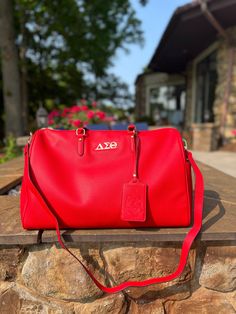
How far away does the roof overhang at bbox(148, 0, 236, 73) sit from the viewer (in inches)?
261

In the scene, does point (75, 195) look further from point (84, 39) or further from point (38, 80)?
point (38, 80)

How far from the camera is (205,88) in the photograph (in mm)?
9883

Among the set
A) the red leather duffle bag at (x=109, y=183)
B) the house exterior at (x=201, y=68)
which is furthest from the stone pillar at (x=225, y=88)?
the red leather duffle bag at (x=109, y=183)

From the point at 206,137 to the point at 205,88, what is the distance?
10.1 feet

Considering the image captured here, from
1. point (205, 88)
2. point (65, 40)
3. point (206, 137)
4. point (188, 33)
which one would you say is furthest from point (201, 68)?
point (65, 40)

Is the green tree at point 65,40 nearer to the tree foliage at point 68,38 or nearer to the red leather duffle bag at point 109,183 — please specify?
the tree foliage at point 68,38

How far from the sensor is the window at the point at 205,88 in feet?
29.9

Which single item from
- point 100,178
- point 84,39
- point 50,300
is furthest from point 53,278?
point 84,39

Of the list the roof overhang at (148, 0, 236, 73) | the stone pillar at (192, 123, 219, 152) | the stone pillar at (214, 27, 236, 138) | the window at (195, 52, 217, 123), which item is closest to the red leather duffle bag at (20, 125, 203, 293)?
the roof overhang at (148, 0, 236, 73)

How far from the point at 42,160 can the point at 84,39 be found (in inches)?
439

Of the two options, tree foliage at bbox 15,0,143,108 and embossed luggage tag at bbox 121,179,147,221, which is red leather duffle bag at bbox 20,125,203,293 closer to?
embossed luggage tag at bbox 121,179,147,221

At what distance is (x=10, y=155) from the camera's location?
5191mm

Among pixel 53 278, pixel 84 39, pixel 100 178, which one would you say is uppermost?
pixel 84 39

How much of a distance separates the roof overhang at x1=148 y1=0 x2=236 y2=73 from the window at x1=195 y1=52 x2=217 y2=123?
1.66 ft
